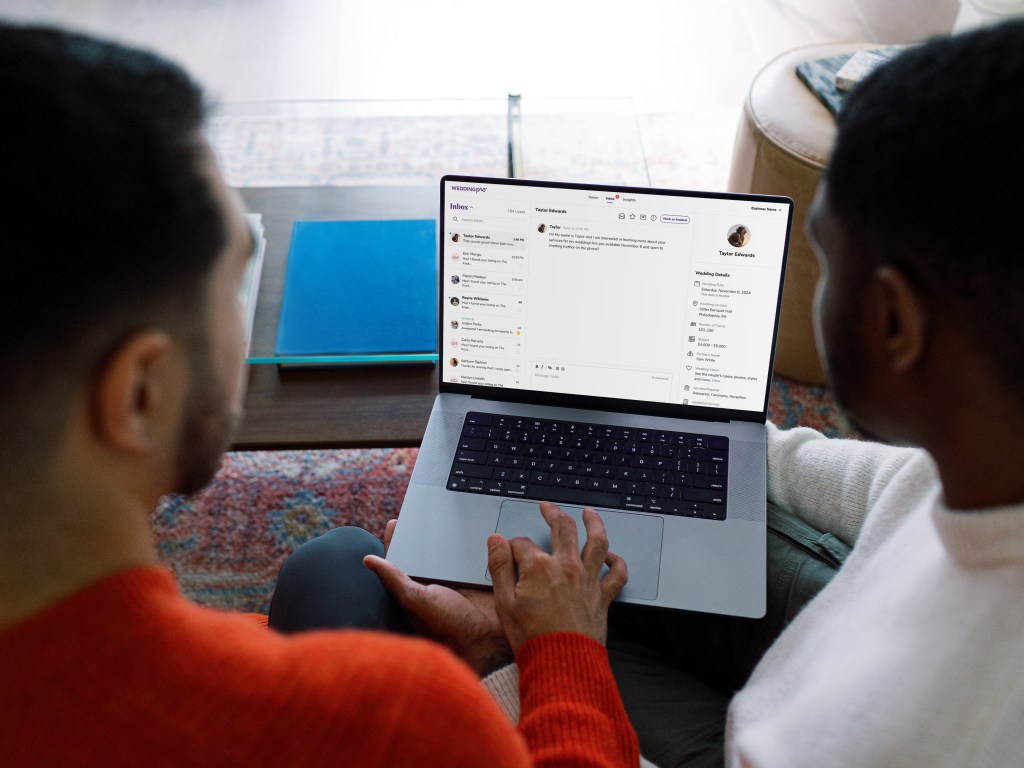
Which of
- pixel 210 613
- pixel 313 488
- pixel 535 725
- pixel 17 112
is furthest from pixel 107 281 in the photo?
pixel 313 488

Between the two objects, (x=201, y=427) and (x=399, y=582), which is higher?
(x=201, y=427)

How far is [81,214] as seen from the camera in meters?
0.52

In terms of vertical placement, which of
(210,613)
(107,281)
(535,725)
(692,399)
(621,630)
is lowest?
(621,630)

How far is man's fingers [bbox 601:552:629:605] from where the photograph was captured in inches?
38.8

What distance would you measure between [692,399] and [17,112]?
829 mm

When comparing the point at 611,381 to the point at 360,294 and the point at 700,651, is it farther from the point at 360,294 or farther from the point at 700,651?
the point at 360,294

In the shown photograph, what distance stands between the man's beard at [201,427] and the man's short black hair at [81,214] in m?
0.05

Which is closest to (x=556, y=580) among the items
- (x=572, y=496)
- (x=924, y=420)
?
(x=572, y=496)

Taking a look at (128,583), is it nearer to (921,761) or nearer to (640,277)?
(921,761)

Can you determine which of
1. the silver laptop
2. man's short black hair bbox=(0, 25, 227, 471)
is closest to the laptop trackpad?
the silver laptop

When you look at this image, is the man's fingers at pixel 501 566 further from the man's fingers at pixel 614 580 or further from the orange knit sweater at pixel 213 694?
the orange knit sweater at pixel 213 694

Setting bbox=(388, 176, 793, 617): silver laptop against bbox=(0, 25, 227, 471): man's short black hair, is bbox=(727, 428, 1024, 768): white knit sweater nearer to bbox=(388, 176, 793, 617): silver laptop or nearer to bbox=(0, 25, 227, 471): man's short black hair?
bbox=(388, 176, 793, 617): silver laptop

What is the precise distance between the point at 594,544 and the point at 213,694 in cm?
51

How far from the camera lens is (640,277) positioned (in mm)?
1088
